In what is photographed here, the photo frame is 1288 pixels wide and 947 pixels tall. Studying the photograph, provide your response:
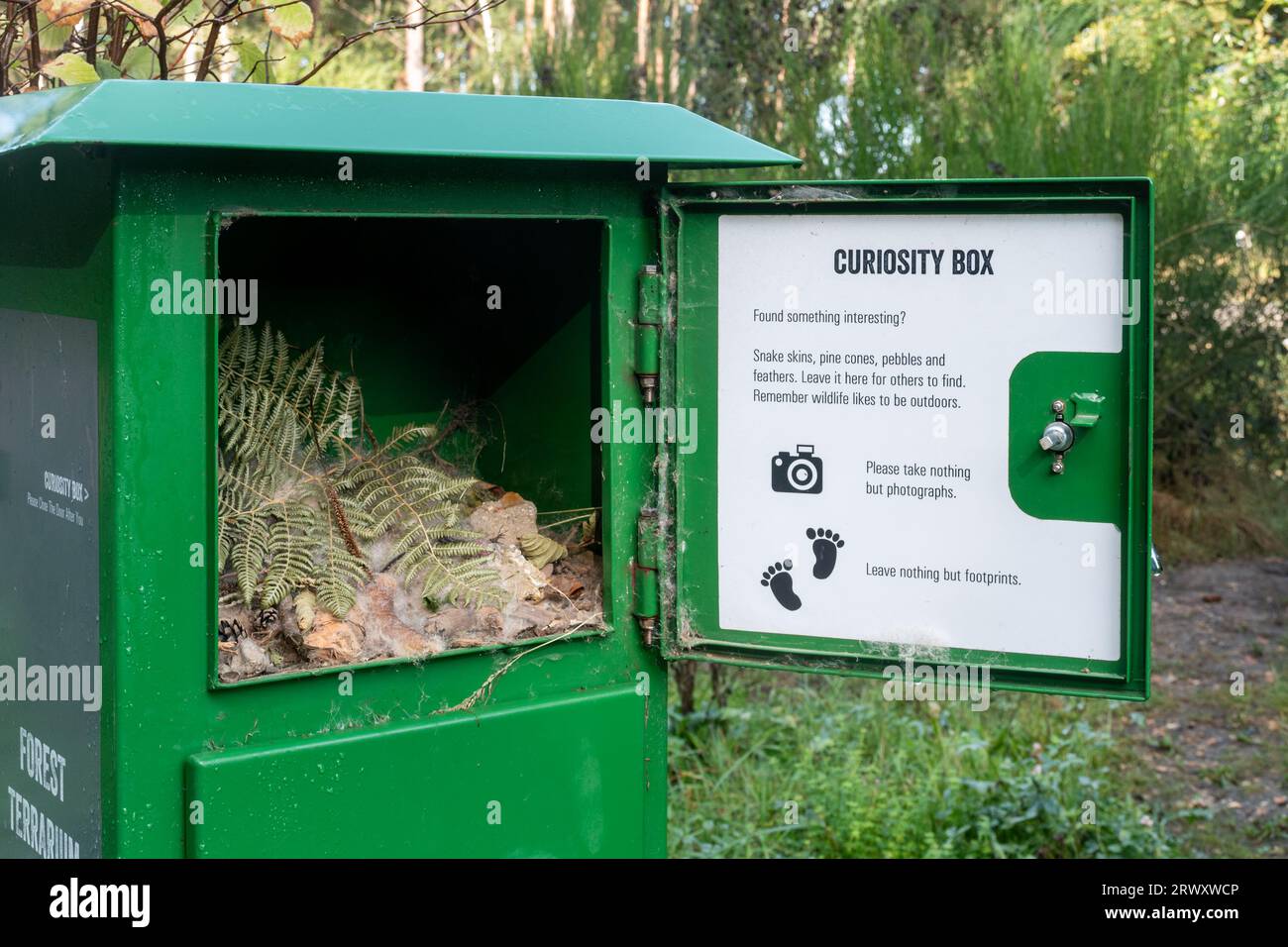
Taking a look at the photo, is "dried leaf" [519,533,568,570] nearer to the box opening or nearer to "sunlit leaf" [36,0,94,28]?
the box opening

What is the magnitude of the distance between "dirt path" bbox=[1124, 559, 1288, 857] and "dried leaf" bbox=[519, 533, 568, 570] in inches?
109

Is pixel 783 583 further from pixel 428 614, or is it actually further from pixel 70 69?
pixel 70 69

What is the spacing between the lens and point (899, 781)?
4965 millimetres

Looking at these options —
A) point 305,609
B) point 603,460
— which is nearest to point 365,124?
point 603,460

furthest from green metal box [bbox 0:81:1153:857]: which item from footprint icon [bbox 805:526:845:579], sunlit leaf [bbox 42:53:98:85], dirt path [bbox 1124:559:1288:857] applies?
dirt path [bbox 1124:559:1288:857]

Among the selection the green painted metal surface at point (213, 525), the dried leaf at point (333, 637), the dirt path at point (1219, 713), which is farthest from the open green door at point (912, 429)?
the dirt path at point (1219, 713)

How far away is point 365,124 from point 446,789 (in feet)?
3.62

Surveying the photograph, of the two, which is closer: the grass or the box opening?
the box opening

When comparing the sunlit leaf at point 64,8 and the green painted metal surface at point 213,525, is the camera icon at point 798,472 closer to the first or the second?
the green painted metal surface at point 213,525

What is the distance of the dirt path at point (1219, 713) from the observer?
5.00 metres

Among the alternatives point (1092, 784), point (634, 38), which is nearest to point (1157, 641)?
point (1092, 784)

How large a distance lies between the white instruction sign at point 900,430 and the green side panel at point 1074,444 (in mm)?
21

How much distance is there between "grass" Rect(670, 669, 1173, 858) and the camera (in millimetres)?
4602

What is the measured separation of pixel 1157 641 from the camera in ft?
22.4
